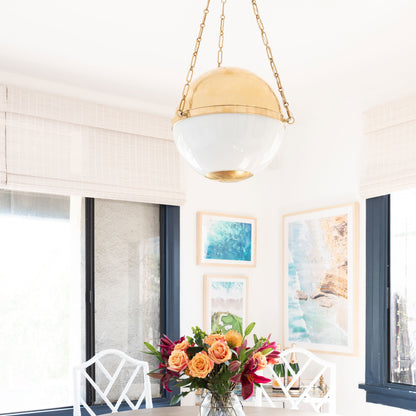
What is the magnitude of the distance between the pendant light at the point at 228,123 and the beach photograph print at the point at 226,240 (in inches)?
85.1

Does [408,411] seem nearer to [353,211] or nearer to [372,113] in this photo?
[353,211]

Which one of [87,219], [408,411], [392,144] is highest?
[392,144]

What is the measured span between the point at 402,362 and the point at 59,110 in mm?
2475

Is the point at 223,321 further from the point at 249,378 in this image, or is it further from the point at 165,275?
the point at 249,378

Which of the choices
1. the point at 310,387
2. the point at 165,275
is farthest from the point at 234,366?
the point at 165,275

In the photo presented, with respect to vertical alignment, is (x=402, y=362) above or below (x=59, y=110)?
below

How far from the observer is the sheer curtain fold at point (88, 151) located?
3205 mm

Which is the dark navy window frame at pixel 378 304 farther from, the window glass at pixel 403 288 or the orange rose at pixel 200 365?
the orange rose at pixel 200 365

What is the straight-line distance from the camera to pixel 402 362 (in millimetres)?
3152

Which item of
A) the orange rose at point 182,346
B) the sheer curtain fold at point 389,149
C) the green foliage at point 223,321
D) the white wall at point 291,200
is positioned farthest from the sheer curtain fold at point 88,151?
the orange rose at point 182,346

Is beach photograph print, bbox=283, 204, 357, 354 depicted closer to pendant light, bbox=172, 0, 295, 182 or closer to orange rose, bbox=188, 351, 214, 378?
orange rose, bbox=188, 351, 214, 378

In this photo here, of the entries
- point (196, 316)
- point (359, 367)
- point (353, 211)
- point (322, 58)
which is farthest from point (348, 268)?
point (322, 58)

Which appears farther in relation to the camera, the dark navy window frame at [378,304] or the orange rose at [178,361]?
the dark navy window frame at [378,304]

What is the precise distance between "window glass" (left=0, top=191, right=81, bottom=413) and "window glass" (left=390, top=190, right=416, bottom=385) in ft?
6.14
